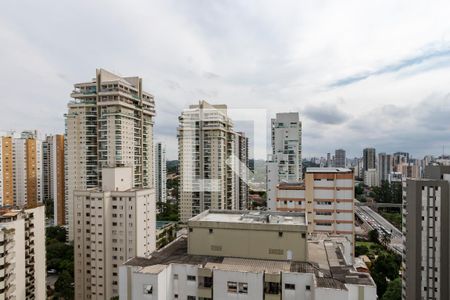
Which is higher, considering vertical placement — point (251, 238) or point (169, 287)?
point (251, 238)

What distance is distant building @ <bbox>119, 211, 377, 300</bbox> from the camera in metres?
3.63

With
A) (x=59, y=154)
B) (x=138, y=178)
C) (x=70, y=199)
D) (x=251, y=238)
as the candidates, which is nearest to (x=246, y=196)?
(x=138, y=178)

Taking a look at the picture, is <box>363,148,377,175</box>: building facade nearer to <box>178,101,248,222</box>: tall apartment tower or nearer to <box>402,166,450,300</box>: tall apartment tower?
<box>178,101,248,222</box>: tall apartment tower

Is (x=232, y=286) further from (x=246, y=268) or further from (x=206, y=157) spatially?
(x=206, y=157)

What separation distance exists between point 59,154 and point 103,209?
10785mm

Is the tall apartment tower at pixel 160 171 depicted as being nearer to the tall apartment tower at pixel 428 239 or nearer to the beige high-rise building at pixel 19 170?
the beige high-rise building at pixel 19 170

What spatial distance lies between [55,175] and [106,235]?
10.4 m

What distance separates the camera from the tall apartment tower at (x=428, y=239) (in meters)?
7.16

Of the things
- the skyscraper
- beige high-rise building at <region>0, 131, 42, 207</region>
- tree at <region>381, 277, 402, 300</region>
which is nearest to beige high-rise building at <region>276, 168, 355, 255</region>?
tree at <region>381, 277, 402, 300</region>

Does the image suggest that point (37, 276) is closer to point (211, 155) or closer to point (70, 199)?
point (70, 199)

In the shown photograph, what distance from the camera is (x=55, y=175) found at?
16500 mm

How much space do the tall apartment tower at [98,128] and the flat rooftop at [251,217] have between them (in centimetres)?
831

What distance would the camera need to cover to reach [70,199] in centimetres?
1381

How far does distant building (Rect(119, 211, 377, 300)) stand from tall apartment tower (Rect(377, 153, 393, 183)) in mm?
27457
